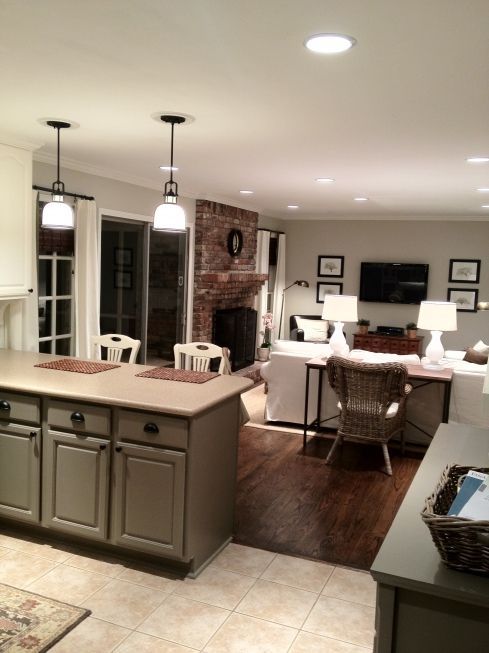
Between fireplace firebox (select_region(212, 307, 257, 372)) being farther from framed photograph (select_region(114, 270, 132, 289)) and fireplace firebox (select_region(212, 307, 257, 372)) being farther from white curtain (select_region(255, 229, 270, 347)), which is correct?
framed photograph (select_region(114, 270, 132, 289))

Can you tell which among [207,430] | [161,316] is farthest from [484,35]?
[161,316]

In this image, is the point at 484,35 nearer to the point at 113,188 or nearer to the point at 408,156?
the point at 408,156

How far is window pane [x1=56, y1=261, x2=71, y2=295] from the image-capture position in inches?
206

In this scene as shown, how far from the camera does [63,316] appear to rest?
5316 millimetres

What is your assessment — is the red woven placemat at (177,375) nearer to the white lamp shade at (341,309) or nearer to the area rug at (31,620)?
the area rug at (31,620)

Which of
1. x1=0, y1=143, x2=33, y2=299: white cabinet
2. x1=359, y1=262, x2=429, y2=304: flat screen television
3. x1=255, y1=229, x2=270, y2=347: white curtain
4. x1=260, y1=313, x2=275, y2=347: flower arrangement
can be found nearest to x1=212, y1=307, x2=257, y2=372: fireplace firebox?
x1=260, y1=313, x2=275, y2=347: flower arrangement

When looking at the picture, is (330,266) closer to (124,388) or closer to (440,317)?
(440,317)

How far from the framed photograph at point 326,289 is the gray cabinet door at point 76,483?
724 cm

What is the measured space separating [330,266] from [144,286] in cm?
434

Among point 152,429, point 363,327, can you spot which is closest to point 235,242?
point 363,327

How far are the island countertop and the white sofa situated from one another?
231 cm

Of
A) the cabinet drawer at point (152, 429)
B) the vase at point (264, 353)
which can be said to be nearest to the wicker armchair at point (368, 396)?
the cabinet drawer at point (152, 429)

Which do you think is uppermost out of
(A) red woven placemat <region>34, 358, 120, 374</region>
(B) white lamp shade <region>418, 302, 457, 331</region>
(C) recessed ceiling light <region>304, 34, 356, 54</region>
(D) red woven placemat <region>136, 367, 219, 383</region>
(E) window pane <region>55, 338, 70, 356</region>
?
(C) recessed ceiling light <region>304, 34, 356, 54</region>

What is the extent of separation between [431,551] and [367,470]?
3381mm
